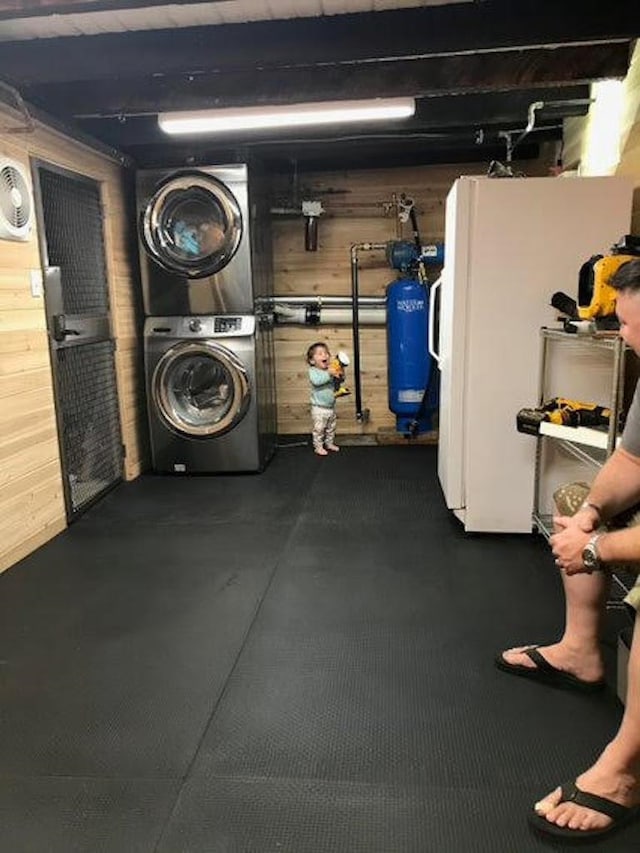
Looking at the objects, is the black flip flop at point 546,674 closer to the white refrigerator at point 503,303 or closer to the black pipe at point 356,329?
the white refrigerator at point 503,303

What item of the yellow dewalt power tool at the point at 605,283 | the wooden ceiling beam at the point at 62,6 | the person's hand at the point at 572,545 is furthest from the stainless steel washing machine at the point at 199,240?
the person's hand at the point at 572,545

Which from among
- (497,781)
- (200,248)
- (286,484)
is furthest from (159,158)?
(497,781)

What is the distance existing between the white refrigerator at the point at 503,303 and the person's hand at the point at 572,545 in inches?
59.1

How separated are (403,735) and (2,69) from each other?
3.22 meters

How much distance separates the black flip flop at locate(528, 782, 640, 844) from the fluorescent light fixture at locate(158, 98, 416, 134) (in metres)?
3.15

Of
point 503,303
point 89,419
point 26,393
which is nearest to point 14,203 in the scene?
point 26,393

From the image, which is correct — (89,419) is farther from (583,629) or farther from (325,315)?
(583,629)

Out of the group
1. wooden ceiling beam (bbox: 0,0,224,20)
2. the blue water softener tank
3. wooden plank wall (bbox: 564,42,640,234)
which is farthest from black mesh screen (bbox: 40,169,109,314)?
wooden plank wall (bbox: 564,42,640,234)

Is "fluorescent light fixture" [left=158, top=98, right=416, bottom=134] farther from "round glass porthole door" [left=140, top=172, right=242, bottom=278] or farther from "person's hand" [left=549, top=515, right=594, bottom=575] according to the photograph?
"person's hand" [left=549, top=515, right=594, bottom=575]

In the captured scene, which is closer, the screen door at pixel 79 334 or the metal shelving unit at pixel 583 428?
the metal shelving unit at pixel 583 428

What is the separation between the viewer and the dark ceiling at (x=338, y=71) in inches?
103

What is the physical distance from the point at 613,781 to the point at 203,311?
3.70m

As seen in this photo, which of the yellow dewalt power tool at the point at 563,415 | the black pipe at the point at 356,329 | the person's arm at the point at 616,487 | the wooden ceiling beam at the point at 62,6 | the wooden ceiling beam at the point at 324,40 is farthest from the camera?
the black pipe at the point at 356,329

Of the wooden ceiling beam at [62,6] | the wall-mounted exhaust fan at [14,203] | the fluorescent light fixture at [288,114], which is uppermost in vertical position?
the wooden ceiling beam at [62,6]
